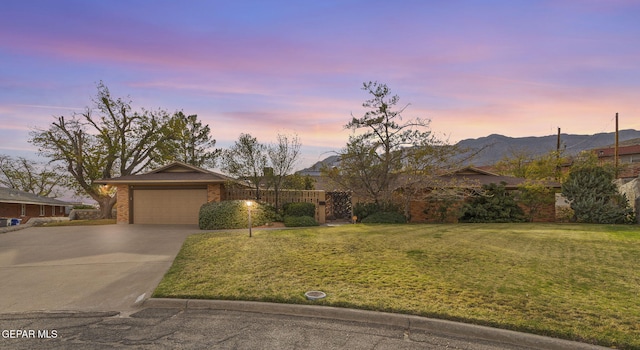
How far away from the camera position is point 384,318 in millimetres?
4551

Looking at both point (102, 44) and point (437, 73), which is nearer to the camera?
point (102, 44)

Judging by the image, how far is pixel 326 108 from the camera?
61.6ft

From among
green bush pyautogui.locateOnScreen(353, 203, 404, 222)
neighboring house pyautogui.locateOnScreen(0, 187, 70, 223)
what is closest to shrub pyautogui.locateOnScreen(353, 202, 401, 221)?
green bush pyautogui.locateOnScreen(353, 203, 404, 222)

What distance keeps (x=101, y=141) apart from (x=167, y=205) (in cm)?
1175

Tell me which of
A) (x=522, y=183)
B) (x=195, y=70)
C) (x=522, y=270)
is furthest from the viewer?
(x=522, y=183)

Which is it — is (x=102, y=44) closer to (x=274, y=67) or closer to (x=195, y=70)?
(x=195, y=70)

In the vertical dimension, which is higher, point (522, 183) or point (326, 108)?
point (326, 108)

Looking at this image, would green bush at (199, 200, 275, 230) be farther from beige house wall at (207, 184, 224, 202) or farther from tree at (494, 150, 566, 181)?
tree at (494, 150, 566, 181)

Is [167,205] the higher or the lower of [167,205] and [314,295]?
the higher

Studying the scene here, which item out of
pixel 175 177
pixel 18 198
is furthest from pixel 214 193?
pixel 18 198

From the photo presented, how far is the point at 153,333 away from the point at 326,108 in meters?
15.7

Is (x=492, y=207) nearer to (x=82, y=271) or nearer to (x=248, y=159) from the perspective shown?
(x=248, y=159)

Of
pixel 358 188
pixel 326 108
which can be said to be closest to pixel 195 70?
pixel 326 108

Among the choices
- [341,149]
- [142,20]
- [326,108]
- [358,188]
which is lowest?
[358,188]
